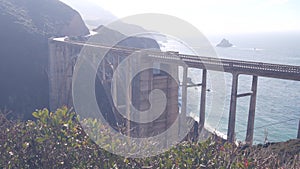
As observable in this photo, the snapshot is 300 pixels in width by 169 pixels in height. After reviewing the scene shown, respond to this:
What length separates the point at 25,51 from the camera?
52.9 meters

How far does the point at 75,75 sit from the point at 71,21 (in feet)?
119

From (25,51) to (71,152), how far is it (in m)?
50.4

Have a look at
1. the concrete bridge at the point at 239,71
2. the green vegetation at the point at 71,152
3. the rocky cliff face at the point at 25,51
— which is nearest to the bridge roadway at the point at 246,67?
the concrete bridge at the point at 239,71

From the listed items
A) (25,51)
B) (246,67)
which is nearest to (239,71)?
(246,67)

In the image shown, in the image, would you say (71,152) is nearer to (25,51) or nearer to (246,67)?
(246,67)

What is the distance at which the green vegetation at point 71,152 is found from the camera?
21.0 ft

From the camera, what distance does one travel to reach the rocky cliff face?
4603 cm

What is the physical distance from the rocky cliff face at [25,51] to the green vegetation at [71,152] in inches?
1528

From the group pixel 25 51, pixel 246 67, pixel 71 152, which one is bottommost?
pixel 25 51

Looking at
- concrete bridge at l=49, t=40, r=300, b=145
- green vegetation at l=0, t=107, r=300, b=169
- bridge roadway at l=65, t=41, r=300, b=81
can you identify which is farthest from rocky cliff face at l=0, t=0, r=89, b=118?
green vegetation at l=0, t=107, r=300, b=169

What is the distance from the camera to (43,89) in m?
48.6

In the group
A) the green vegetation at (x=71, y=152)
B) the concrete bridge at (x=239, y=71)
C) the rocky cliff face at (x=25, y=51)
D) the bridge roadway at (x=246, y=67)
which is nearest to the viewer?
the green vegetation at (x=71, y=152)

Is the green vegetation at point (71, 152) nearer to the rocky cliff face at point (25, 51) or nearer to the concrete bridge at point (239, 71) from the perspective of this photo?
the concrete bridge at point (239, 71)

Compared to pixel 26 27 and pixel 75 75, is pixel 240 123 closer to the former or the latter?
pixel 75 75
